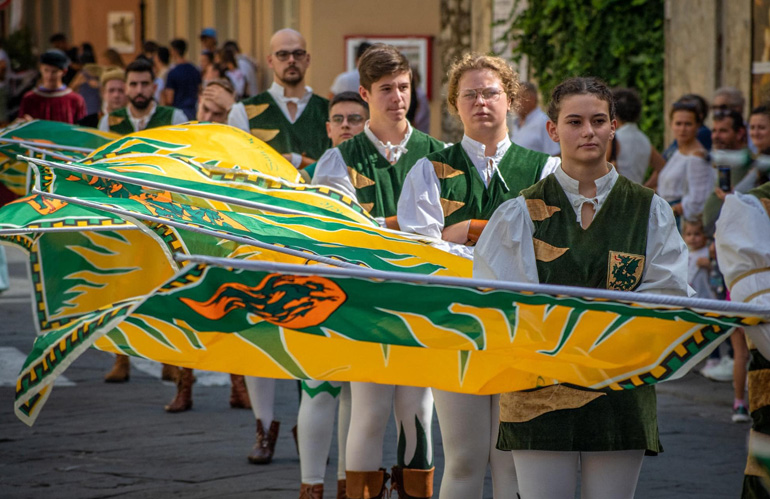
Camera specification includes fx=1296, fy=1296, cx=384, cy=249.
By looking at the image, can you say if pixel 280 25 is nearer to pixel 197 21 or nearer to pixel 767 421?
pixel 197 21

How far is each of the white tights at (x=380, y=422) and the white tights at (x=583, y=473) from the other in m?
1.52

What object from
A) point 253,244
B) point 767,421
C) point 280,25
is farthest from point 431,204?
point 280,25

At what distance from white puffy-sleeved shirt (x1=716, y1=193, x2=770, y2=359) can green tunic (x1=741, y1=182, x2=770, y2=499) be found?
0.06 meters

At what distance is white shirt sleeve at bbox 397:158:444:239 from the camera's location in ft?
15.8

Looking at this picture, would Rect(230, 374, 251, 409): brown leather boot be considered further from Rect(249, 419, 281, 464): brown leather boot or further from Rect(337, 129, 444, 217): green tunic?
Rect(337, 129, 444, 217): green tunic

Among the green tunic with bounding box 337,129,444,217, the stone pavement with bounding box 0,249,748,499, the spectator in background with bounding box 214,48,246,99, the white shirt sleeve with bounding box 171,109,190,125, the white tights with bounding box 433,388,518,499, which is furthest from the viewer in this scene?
the spectator in background with bounding box 214,48,246,99

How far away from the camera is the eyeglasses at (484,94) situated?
4.97 metres

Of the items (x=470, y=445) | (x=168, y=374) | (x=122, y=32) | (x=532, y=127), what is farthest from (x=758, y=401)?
(x=122, y=32)

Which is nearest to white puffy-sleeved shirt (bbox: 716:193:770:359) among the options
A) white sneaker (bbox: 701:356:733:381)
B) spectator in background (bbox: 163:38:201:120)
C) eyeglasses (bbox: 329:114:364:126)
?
eyeglasses (bbox: 329:114:364:126)

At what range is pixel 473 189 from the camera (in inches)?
193

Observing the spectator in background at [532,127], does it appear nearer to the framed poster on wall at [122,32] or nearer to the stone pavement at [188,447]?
the stone pavement at [188,447]

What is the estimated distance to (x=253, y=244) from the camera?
436cm

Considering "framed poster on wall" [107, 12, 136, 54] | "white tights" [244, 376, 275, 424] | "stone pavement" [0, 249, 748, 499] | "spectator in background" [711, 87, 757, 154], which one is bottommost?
"stone pavement" [0, 249, 748, 499]

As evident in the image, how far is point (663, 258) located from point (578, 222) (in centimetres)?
27
